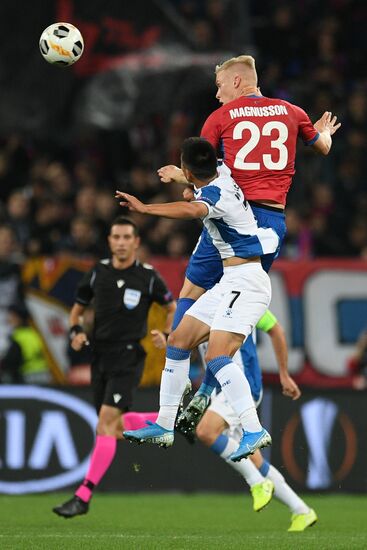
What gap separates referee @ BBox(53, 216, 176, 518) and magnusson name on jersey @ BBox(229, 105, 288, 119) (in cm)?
263

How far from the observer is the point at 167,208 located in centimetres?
968

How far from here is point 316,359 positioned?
1717 centimetres

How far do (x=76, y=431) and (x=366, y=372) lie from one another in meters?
3.73

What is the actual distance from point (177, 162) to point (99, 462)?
22.7 ft

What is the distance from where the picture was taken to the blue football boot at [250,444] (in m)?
9.92

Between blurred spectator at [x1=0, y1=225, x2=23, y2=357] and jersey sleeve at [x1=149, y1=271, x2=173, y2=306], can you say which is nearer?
jersey sleeve at [x1=149, y1=271, x2=173, y2=306]

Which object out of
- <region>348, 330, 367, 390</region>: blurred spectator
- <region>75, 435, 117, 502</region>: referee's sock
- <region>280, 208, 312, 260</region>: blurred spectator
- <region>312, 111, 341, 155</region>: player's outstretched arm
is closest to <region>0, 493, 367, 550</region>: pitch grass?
<region>75, 435, 117, 502</region>: referee's sock

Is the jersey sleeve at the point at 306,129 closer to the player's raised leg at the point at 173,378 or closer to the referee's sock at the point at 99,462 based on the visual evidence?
the player's raised leg at the point at 173,378

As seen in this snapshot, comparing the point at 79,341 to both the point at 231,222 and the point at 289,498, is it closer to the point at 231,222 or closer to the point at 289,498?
the point at 289,498

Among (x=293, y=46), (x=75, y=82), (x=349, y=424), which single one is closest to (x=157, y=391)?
(x=349, y=424)

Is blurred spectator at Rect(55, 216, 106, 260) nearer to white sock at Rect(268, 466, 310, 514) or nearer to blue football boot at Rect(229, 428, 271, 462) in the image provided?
white sock at Rect(268, 466, 310, 514)

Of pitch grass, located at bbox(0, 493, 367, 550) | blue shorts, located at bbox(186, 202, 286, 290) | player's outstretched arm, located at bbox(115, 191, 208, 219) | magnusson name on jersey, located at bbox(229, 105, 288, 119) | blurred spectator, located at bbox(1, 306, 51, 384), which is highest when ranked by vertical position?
magnusson name on jersey, located at bbox(229, 105, 288, 119)

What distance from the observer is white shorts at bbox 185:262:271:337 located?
1034 cm

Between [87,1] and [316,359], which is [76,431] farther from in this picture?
[87,1]
